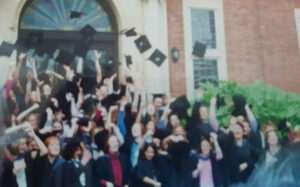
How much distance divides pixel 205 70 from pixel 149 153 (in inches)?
67.6

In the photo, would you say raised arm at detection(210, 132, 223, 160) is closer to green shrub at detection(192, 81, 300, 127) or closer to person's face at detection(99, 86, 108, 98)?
green shrub at detection(192, 81, 300, 127)

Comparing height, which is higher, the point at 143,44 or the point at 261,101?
the point at 143,44

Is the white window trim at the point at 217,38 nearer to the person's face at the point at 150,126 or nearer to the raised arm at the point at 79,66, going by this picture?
the person's face at the point at 150,126

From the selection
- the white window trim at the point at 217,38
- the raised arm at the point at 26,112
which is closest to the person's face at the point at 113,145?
the raised arm at the point at 26,112

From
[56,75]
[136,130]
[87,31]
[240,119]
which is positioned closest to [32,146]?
[56,75]

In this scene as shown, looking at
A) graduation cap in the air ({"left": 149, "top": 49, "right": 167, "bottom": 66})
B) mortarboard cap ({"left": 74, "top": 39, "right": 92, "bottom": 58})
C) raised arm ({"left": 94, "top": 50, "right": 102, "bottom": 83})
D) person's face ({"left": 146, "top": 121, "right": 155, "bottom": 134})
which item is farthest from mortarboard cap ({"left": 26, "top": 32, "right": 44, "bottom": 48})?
person's face ({"left": 146, "top": 121, "right": 155, "bottom": 134})

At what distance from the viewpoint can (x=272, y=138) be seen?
514cm

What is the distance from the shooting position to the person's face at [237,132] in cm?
501

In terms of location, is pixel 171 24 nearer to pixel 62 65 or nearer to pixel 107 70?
pixel 107 70

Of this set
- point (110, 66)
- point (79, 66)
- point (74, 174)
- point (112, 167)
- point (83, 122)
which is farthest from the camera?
point (110, 66)

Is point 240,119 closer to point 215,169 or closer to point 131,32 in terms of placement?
point 215,169

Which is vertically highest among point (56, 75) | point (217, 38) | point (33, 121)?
point (217, 38)

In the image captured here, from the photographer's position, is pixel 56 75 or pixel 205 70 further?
pixel 205 70

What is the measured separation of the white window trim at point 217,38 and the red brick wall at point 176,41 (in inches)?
2.4
